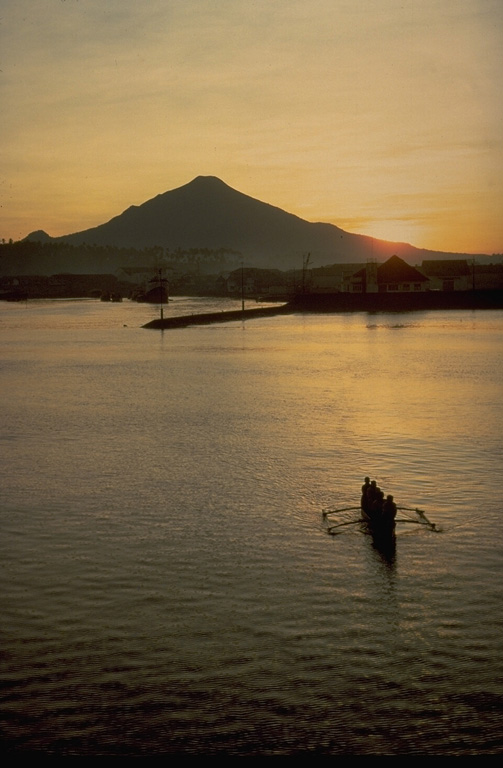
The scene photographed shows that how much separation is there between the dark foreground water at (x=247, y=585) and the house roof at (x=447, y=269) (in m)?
128

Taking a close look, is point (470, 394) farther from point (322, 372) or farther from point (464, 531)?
point (464, 531)

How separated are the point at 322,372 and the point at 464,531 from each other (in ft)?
107

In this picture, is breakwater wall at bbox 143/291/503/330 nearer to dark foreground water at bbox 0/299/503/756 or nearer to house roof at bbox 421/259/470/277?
house roof at bbox 421/259/470/277

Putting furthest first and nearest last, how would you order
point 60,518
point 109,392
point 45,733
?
point 109,392
point 60,518
point 45,733

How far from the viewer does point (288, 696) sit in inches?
382

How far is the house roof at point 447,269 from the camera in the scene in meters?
156

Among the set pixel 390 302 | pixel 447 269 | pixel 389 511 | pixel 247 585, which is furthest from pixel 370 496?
pixel 447 269

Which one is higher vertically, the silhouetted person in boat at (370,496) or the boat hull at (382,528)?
the silhouetted person in boat at (370,496)

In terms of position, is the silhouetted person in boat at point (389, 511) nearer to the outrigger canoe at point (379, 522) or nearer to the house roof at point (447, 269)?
the outrigger canoe at point (379, 522)

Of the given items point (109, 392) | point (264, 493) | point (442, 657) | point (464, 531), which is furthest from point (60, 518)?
point (109, 392)

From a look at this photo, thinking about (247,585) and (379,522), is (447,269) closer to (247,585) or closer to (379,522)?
(379,522)

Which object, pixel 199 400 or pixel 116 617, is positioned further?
pixel 199 400

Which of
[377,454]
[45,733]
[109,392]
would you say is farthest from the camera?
[109,392]

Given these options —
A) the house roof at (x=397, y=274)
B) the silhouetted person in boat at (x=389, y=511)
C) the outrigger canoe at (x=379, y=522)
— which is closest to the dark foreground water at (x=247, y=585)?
the outrigger canoe at (x=379, y=522)
